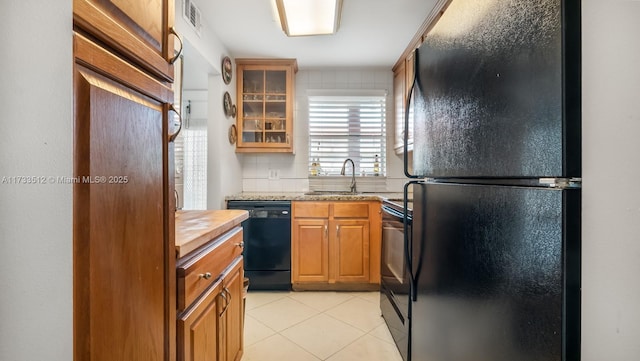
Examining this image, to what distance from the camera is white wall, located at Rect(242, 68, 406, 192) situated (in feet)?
11.1

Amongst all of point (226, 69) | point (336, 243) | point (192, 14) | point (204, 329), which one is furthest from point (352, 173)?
point (204, 329)

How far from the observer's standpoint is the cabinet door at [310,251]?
9.23 feet

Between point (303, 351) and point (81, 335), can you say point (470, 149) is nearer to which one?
point (81, 335)

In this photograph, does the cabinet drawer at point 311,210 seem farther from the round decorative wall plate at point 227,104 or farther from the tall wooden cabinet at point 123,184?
the tall wooden cabinet at point 123,184

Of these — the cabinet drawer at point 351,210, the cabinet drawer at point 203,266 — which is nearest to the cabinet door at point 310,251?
the cabinet drawer at point 351,210

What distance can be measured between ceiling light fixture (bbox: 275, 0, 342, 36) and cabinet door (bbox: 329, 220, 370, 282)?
1695 millimetres

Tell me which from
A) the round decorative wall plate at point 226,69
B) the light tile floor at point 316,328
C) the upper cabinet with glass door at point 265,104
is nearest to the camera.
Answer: the light tile floor at point 316,328

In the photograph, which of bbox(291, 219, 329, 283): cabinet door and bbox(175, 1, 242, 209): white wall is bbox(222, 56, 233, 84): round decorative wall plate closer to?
bbox(175, 1, 242, 209): white wall

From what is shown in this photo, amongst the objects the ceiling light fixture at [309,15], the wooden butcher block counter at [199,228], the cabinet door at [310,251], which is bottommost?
the cabinet door at [310,251]

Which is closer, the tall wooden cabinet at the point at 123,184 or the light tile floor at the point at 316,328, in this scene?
the tall wooden cabinet at the point at 123,184

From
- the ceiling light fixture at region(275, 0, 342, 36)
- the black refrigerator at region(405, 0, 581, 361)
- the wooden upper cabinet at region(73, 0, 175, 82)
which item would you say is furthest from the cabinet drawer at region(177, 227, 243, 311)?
the ceiling light fixture at region(275, 0, 342, 36)

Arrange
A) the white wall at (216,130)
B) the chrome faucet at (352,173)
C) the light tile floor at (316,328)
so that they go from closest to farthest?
the light tile floor at (316,328) < the white wall at (216,130) < the chrome faucet at (352,173)
